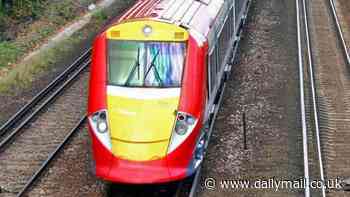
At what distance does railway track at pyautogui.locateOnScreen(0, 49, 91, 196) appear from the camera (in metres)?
12.9

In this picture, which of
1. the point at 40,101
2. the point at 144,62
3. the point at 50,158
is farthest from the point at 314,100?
the point at 40,101

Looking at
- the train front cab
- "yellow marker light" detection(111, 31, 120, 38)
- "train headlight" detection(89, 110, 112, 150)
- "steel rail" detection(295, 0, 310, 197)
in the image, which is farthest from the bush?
"train headlight" detection(89, 110, 112, 150)

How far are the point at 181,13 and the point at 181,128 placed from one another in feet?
8.90

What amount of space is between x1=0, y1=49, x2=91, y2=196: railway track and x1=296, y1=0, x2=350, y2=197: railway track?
544 cm

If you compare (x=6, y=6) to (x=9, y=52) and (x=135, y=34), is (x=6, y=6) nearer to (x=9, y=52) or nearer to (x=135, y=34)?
(x=9, y=52)

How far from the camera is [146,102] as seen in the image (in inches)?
431

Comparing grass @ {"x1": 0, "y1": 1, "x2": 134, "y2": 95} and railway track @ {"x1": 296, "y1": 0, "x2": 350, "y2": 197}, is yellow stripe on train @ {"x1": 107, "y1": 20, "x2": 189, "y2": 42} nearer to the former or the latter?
railway track @ {"x1": 296, "y1": 0, "x2": 350, "y2": 197}

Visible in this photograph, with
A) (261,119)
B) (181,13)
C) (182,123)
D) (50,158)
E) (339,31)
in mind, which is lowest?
(50,158)

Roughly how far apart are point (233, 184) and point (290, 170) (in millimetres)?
1376

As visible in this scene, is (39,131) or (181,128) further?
(39,131)

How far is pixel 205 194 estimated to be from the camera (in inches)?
470

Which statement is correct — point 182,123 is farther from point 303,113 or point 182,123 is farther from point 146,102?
point 303,113

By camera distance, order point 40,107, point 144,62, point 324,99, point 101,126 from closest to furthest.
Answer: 1. point 101,126
2. point 144,62
3. point 40,107
4. point 324,99

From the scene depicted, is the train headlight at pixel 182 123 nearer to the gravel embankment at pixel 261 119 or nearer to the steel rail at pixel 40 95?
the gravel embankment at pixel 261 119
